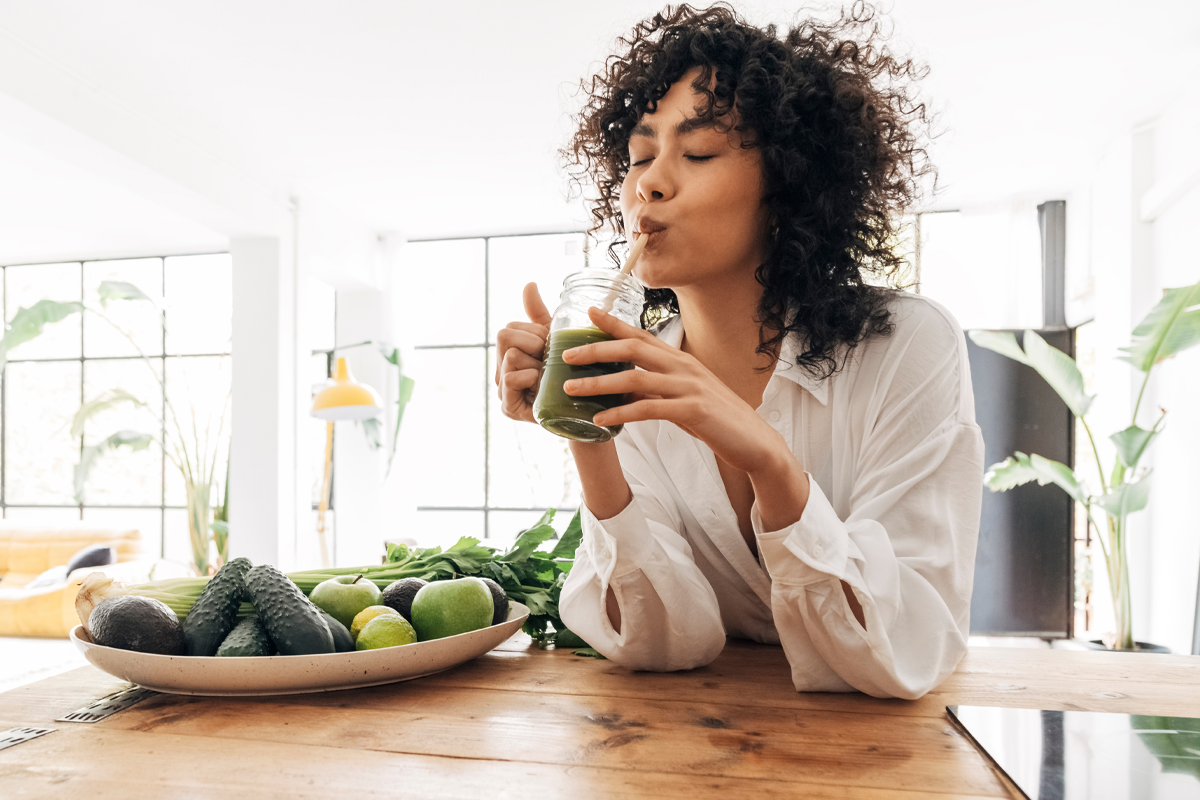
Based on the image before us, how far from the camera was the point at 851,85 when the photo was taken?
1225mm

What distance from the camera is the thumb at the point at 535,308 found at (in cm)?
97

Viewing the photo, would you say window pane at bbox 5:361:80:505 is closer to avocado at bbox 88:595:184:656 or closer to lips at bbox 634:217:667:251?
avocado at bbox 88:595:184:656

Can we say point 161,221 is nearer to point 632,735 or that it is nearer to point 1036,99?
point 1036,99

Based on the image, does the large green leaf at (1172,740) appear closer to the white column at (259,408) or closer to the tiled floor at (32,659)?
the tiled floor at (32,659)

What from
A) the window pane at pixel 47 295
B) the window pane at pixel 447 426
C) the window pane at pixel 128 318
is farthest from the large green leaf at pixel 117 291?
the window pane at pixel 47 295

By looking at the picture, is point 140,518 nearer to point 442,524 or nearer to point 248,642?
point 442,524

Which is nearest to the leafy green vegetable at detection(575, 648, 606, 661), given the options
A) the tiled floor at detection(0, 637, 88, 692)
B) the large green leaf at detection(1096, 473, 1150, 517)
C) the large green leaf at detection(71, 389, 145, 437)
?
the large green leaf at detection(1096, 473, 1150, 517)

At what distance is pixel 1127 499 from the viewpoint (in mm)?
4070

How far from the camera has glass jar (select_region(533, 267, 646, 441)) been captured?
2.71 ft

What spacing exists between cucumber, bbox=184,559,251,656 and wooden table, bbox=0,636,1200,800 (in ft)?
0.20

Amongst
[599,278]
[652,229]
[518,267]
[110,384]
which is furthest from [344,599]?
[110,384]

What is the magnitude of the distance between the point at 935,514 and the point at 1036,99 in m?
4.64

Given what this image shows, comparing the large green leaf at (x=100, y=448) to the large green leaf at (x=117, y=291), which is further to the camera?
the large green leaf at (x=100, y=448)

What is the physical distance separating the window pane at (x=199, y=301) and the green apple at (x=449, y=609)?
25.3ft
